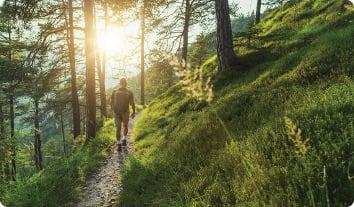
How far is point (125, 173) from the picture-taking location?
11.1m

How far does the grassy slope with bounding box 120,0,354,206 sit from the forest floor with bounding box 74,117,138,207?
1.36 feet

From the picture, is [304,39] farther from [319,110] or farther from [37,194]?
[37,194]

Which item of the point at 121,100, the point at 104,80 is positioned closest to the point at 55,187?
the point at 121,100

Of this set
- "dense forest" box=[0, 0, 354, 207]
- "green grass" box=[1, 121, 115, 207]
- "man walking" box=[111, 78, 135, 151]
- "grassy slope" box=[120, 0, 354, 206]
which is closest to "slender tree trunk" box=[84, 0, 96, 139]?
"dense forest" box=[0, 0, 354, 207]

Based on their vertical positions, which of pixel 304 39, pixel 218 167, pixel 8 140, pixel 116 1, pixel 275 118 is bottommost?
pixel 8 140

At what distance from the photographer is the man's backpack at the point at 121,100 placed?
611 inches

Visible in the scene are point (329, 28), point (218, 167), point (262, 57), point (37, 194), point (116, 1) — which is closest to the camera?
point (218, 167)

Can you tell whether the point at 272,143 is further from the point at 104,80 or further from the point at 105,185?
the point at 104,80

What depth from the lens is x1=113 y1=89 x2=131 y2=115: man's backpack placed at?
50.9 ft

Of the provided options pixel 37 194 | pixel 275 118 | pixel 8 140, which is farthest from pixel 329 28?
pixel 8 140

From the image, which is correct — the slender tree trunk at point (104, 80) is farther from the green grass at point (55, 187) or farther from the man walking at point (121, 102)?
the green grass at point (55, 187)

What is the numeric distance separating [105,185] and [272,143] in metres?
5.53

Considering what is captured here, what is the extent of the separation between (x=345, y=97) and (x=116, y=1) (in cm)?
1194

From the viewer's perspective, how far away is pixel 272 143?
6.72 m
